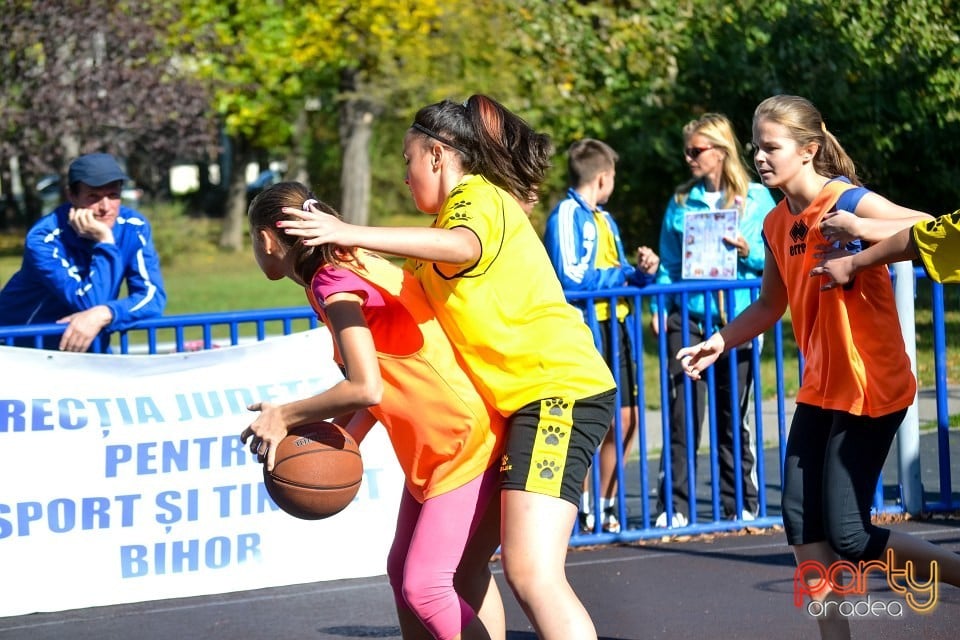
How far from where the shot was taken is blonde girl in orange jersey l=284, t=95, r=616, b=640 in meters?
3.62

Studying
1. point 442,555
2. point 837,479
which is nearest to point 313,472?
point 442,555

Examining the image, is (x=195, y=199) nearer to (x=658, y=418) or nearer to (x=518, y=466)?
(x=658, y=418)

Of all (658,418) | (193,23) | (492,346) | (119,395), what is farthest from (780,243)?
(193,23)

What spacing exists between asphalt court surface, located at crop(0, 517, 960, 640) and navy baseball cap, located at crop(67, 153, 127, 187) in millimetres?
1911

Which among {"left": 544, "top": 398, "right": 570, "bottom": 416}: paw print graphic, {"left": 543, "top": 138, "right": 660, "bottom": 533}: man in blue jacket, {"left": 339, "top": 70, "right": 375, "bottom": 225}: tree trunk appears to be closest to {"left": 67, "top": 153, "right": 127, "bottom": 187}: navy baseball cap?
{"left": 543, "top": 138, "right": 660, "bottom": 533}: man in blue jacket

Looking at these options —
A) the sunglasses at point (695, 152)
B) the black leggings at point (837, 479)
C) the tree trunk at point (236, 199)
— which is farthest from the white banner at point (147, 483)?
the tree trunk at point (236, 199)

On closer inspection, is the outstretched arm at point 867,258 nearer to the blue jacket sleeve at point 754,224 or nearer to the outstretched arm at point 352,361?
the outstretched arm at point 352,361

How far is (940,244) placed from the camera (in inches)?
156

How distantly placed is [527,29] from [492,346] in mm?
16602

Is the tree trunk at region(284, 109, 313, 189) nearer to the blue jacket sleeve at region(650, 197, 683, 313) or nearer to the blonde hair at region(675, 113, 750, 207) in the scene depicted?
the blue jacket sleeve at region(650, 197, 683, 313)

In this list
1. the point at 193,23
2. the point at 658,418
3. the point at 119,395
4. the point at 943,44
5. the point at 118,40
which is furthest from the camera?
the point at 193,23

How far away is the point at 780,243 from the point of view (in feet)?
14.8

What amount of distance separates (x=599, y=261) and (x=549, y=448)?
325 cm

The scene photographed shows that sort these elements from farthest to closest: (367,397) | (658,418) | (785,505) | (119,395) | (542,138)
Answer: (658,418) < (119,395) < (785,505) < (542,138) < (367,397)
